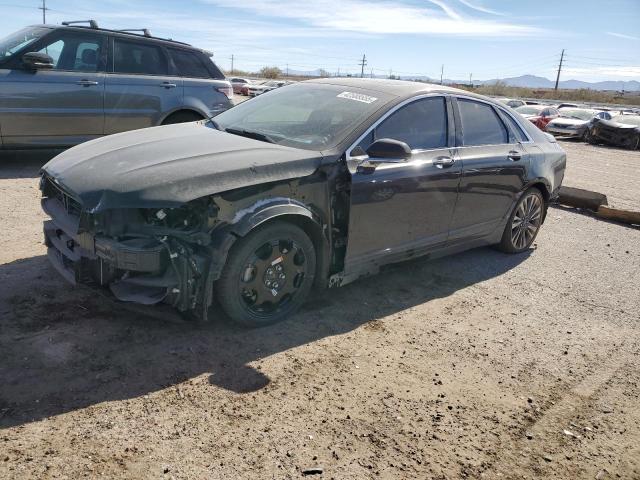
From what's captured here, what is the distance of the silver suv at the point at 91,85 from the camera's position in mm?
7219

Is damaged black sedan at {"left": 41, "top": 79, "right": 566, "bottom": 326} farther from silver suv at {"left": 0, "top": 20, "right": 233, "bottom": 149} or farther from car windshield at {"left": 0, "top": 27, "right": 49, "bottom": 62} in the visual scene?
car windshield at {"left": 0, "top": 27, "right": 49, "bottom": 62}

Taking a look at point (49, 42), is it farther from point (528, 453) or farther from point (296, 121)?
point (528, 453)

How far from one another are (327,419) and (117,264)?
4.96 ft

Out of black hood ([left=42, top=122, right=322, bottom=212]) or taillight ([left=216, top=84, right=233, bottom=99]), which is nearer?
black hood ([left=42, top=122, right=322, bottom=212])

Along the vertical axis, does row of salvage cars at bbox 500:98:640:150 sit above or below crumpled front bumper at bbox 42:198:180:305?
above

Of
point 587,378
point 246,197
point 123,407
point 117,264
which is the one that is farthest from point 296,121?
point 587,378

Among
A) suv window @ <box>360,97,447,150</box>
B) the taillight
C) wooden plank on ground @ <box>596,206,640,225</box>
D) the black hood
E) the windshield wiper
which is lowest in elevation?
wooden plank on ground @ <box>596,206,640,225</box>

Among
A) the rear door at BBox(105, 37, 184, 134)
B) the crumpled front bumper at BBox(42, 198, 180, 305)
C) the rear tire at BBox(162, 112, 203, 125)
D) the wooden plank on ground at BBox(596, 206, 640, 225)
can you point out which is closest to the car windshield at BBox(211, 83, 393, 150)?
the crumpled front bumper at BBox(42, 198, 180, 305)

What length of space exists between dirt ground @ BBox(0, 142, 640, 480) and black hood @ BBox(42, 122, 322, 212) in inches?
37.2

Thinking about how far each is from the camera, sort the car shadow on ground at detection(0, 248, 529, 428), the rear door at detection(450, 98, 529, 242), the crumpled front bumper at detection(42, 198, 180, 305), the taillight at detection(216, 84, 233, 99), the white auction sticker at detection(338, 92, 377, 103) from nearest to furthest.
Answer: the car shadow on ground at detection(0, 248, 529, 428)
the crumpled front bumper at detection(42, 198, 180, 305)
the white auction sticker at detection(338, 92, 377, 103)
the rear door at detection(450, 98, 529, 242)
the taillight at detection(216, 84, 233, 99)

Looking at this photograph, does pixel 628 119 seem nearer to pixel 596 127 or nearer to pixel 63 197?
pixel 596 127

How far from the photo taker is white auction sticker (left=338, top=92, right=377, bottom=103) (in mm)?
4443

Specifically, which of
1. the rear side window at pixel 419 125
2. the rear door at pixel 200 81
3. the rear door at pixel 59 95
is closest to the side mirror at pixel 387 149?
the rear side window at pixel 419 125

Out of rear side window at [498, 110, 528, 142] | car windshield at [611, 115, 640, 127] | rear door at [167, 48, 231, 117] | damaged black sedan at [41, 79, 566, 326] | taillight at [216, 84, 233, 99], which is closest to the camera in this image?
damaged black sedan at [41, 79, 566, 326]
